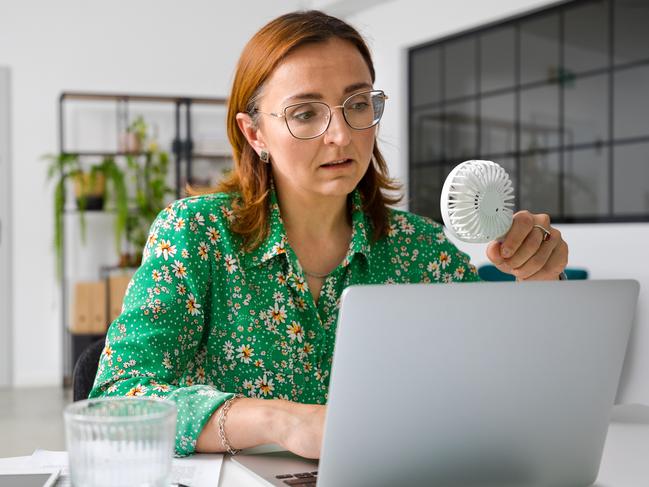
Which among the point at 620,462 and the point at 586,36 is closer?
the point at 620,462

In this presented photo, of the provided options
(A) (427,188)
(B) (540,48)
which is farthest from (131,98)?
(B) (540,48)

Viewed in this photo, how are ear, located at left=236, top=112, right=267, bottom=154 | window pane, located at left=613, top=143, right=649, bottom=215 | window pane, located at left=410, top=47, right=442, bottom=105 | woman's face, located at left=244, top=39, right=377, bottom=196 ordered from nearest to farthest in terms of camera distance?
woman's face, located at left=244, top=39, right=377, bottom=196, ear, located at left=236, top=112, right=267, bottom=154, window pane, located at left=613, top=143, right=649, bottom=215, window pane, located at left=410, top=47, right=442, bottom=105

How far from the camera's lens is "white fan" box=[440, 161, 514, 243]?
0.94m

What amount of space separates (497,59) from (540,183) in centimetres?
79

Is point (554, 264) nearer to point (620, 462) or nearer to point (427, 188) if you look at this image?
point (620, 462)

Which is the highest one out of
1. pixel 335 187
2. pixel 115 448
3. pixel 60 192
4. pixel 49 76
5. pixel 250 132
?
pixel 49 76

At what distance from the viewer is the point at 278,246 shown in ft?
4.75

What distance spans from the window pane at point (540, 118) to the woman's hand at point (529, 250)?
10.1 ft

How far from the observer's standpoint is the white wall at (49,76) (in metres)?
5.50

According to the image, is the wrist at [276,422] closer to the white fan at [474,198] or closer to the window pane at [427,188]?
the white fan at [474,198]

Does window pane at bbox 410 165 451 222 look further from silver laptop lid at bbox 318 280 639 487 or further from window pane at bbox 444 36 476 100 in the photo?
silver laptop lid at bbox 318 280 639 487

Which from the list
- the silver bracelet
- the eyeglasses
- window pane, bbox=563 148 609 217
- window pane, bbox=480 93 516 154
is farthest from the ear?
window pane, bbox=480 93 516 154

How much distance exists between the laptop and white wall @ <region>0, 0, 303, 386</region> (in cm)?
Answer: 510

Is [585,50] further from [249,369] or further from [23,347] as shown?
[23,347]
